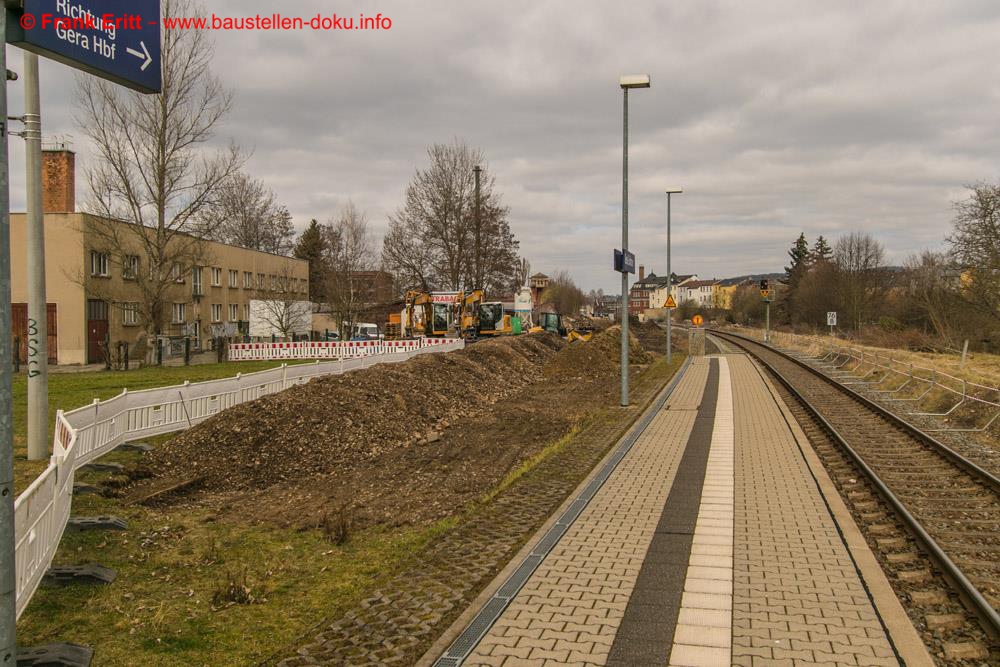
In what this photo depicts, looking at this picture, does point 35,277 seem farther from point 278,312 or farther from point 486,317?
point 486,317

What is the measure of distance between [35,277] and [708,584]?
31.9 ft

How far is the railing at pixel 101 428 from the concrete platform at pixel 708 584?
3221 mm

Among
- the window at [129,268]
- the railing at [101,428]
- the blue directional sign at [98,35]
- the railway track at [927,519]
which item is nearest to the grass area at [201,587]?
the railing at [101,428]

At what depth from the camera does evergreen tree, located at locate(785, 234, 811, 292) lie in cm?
8519

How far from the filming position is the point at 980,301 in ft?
116

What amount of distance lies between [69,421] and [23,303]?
93.6 feet

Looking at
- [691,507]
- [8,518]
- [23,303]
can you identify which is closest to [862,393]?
[691,507]

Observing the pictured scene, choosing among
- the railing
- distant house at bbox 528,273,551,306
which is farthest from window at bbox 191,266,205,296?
the railing

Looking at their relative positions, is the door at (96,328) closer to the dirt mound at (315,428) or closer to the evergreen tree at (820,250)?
→ the dirt mound at (315,428)

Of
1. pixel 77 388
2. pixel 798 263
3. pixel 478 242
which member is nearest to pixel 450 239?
pixel 478 242

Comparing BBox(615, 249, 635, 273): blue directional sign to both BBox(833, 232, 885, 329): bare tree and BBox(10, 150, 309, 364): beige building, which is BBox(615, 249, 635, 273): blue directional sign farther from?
BBox(833, 232, 885, 329): bare tree

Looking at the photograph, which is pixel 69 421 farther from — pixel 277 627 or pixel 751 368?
pixel 751 368

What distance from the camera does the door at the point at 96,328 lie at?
33594 millimetres

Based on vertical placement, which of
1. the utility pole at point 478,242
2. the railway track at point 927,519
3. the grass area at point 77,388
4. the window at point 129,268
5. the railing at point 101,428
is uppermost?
the utility pole at point 478,242
